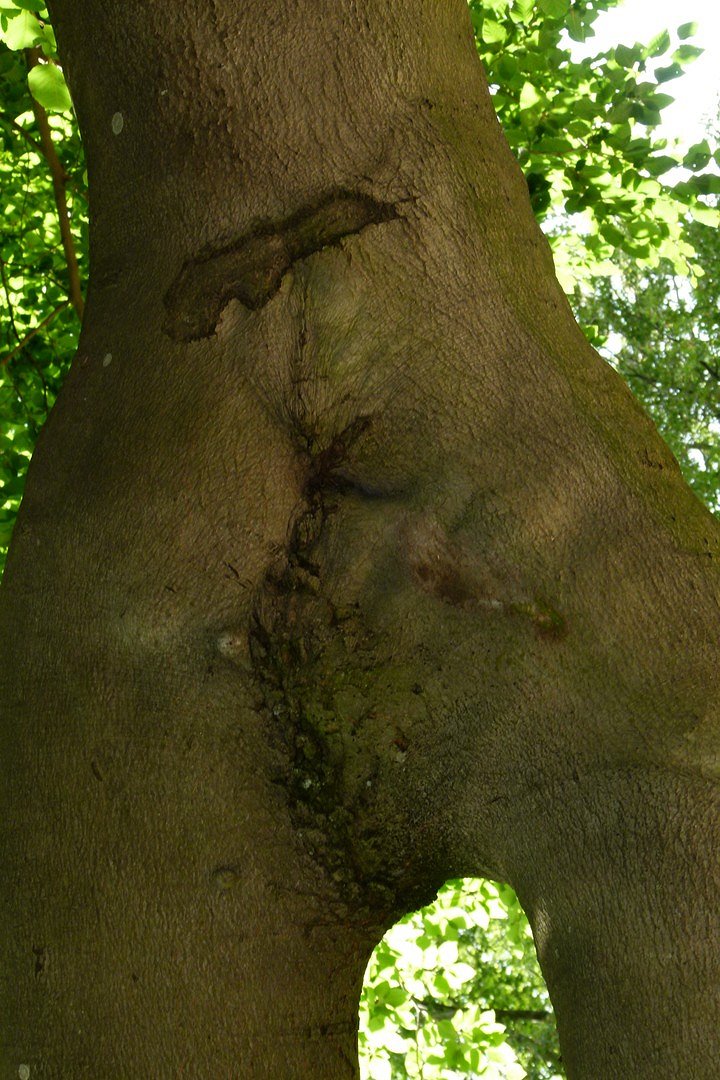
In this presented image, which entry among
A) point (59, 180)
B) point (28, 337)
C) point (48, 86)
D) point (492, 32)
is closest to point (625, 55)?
point (492, 32)

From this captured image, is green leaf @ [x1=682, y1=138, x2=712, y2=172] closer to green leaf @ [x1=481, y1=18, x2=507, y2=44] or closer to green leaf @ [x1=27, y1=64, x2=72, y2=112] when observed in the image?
green leaf @ [x1=481, y1=18, x2=507, y2=44]

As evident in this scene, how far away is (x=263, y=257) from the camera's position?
238 centimetres

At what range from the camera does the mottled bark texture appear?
1.92m

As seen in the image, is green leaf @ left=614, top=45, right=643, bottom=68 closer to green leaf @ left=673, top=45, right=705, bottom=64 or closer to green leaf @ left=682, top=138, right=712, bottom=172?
green leaf @ left=673, top=45, right=705, bottom=64

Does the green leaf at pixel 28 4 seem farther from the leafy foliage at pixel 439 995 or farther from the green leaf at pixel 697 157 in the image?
the leafy foliage at pixel 439 995

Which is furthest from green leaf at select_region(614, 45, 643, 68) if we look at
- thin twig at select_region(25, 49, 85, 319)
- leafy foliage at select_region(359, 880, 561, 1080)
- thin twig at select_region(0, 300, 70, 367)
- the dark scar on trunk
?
leafy foliage at select_region(359, 880, 561, 1080)

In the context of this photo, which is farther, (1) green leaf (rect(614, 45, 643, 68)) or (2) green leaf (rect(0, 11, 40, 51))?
(1) green leaf (rect(614, 45, 643, 68))

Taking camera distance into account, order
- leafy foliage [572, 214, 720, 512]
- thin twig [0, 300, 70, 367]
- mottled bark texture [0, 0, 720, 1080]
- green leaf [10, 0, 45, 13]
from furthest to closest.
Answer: leafy foliage [572, 214, 720, 512]
thin twig [0, 300, 70, 367]
green leaf [10, 0, 45, 13]
mottled bark texture [0, 0, 720, 1080]

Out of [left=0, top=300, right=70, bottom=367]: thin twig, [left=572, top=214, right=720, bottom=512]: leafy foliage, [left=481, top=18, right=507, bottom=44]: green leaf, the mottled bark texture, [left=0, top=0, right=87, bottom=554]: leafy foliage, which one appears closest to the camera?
the mottled bark texture

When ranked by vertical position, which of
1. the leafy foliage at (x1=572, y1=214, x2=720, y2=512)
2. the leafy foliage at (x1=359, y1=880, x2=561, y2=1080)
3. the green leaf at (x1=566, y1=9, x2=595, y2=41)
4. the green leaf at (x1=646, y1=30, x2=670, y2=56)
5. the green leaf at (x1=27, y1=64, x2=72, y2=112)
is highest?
the leafy foliage at (x1=572, y1=214, x2=720, y2=512)

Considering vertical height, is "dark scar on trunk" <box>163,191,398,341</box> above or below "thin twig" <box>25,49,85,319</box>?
below

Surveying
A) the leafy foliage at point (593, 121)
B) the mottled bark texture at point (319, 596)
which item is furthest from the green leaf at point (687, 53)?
the mottled bark texture at point (319, 596)

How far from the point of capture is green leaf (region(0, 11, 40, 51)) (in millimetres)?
3379

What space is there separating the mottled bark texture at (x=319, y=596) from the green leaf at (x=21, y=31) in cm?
96
